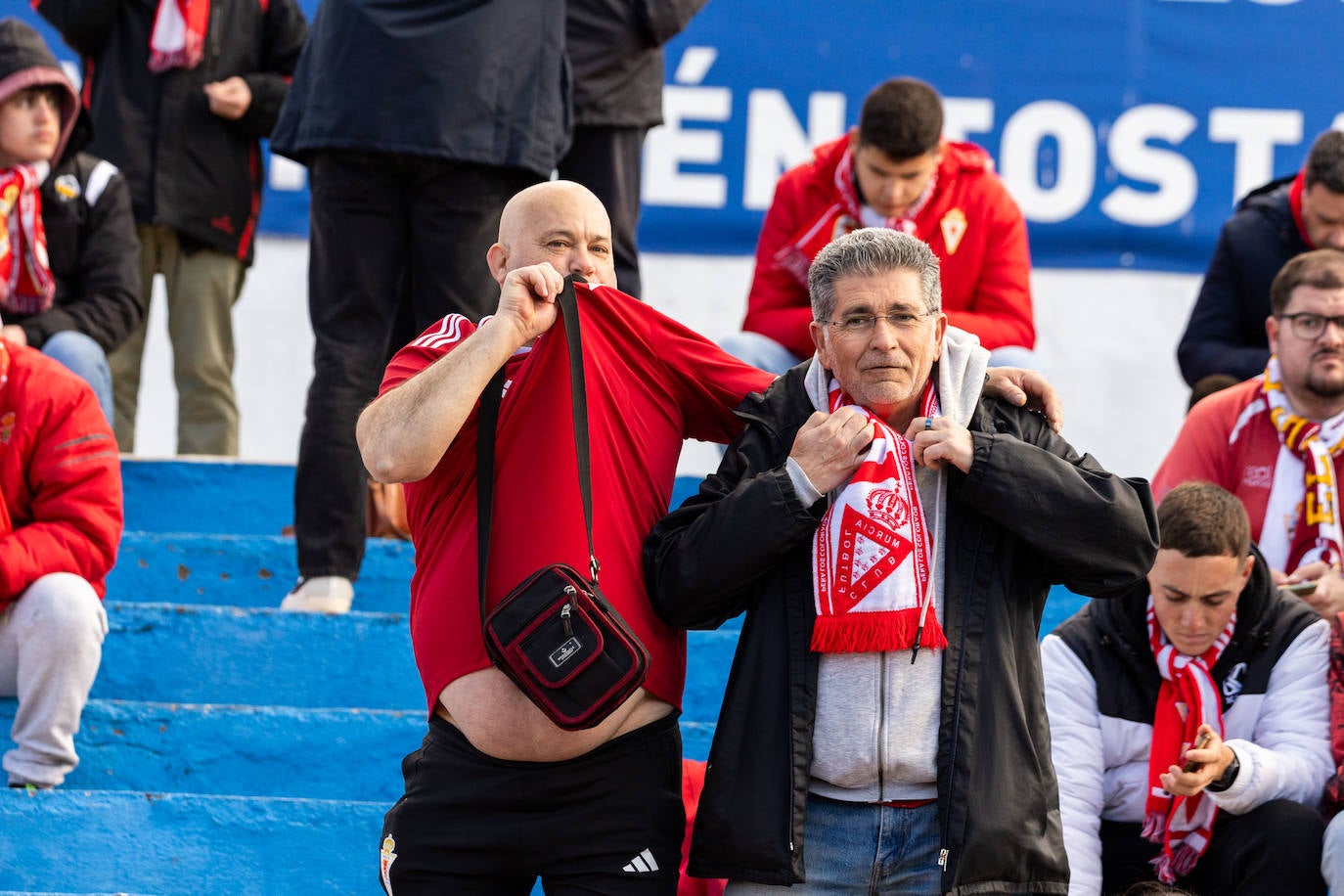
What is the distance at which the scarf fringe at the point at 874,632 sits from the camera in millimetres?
2518

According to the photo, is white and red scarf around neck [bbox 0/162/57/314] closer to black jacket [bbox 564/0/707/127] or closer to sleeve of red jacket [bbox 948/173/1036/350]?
black jacket [bbox 564/0/707/127]

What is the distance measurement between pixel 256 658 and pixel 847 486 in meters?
2.11

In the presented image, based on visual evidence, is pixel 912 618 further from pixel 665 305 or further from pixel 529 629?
pixel 665 305

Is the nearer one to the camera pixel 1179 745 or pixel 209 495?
pixel 1179 745

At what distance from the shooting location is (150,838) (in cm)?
344

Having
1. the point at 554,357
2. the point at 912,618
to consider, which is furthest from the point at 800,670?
the point at 554,357

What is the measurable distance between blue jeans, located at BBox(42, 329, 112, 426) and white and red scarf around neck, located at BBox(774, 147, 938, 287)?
6.26 feet

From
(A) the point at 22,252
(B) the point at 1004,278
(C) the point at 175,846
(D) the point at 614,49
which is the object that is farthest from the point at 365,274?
(B) the point at 1004,278

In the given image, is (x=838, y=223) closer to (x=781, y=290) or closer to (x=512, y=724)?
(x=781, y=290)

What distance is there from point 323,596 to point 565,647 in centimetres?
202

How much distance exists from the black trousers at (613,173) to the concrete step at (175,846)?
1.89m

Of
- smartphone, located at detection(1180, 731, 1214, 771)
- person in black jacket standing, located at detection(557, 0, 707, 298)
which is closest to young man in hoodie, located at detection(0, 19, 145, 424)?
person in black jacket standing, located at detection(557, 0, 707, 298)

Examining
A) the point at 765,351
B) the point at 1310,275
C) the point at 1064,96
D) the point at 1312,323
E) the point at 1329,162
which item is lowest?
the point at 765,351

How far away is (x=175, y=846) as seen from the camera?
3.43m
